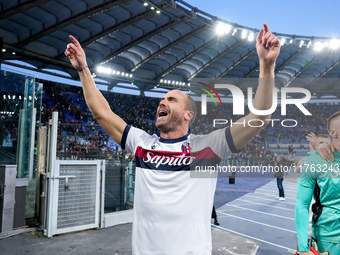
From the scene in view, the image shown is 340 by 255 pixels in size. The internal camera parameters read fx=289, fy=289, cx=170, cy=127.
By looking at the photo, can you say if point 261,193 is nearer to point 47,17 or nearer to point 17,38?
point 47,17

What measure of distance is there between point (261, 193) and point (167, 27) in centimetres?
1502

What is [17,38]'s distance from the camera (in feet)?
68.0

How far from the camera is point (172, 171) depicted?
2.20 metres

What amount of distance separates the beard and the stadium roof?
17.4m

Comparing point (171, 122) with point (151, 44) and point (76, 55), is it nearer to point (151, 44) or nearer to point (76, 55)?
point (76, 55)

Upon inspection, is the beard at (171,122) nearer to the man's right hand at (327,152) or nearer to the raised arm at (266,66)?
the raised arm at (266,66)

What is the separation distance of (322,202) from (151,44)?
2358 centimetres

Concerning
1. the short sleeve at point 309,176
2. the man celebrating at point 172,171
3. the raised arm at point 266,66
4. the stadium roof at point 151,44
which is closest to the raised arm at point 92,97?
the man celebrating at point 172,171

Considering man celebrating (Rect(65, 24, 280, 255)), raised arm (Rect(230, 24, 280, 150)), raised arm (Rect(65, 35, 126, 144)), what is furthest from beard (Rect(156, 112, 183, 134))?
raised arm (Rect(230, 24, 280, 150))

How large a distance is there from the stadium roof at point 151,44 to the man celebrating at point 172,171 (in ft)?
56.6

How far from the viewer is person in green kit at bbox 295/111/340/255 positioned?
2.39 m

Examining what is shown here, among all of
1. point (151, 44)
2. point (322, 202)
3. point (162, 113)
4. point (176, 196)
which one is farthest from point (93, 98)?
point (151, 44)

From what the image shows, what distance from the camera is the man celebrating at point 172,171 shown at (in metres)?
2.09

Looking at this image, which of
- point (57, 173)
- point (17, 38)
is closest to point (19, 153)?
point (57, 173)
